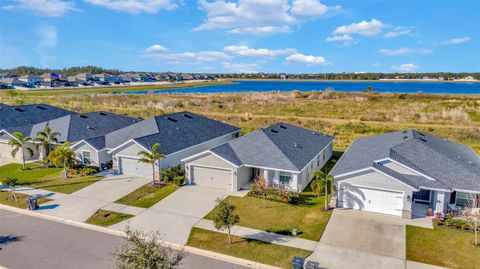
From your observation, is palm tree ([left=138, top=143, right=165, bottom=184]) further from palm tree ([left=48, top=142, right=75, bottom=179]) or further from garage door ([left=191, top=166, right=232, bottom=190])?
palm tree ([left=48, top=142, right=75, bottom=179])

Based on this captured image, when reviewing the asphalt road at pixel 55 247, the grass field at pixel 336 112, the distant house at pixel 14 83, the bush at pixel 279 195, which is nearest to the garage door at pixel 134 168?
the asphalt road at pixel 55 247

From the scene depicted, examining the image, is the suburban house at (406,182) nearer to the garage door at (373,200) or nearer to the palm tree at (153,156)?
the garage door at (373,200)

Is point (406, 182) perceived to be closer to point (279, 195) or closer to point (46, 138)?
point (279, 195)

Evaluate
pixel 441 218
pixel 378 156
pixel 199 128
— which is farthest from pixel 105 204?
pixel 441 218

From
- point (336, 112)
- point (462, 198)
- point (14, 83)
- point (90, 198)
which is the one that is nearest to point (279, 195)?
point (462, 198)

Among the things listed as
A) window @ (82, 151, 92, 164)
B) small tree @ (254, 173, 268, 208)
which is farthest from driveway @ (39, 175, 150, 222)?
small tree @ (254, 173, 268, 208)

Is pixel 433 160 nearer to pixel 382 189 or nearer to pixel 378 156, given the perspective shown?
pixel 378 156
